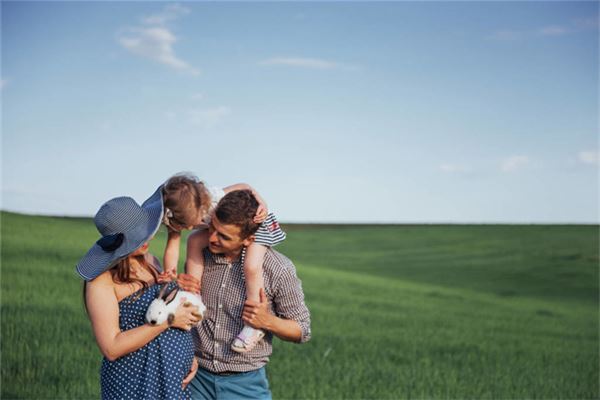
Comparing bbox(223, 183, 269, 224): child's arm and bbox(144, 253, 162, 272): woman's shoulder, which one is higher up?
bbox(223, 183, 269, 224): child's arm

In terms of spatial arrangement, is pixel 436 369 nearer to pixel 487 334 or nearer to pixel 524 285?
pixel 487 334

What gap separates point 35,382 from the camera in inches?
322

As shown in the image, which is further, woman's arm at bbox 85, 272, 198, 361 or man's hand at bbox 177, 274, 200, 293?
man's hand at bbox 177, 274, 200, 293

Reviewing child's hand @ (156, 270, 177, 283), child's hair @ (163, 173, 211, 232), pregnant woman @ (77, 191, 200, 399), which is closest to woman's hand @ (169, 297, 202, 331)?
pregnant woman @ (77, 191, 200, 399)

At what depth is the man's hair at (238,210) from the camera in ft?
10.8

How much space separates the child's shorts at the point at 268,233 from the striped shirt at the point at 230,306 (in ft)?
0.27

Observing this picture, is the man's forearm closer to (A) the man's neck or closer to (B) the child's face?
(A) the man's neck

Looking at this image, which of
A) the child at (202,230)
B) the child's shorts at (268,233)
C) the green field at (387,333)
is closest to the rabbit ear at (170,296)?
the child at (202,230)

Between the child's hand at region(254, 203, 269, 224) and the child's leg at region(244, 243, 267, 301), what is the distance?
148 millimetres

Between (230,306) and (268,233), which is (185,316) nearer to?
(230,306)

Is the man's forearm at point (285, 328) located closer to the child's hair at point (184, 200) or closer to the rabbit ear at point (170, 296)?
the rabbit ear at point (170, 296)

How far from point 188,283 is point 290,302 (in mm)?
491

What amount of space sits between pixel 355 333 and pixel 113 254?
1088cm

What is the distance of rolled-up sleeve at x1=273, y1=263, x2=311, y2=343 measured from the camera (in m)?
3.59
